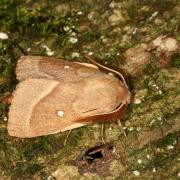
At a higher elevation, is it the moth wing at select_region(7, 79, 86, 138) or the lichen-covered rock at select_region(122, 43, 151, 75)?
the lichen-covered rock at select_region(122, 43, 151, 75)

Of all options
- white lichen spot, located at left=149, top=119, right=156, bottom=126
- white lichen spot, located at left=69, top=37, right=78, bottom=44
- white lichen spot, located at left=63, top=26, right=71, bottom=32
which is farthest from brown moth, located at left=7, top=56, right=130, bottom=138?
white lichen spot, located at left=63, top=26, right=71, bottom=32

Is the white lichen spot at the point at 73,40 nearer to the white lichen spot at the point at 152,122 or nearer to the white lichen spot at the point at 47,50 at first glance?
the white lichen spot at the point at 47,50

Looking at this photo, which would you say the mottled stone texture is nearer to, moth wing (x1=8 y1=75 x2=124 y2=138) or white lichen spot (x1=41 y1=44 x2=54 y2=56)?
white lichen spot (x1=41 y1=44 x2=54 y2=56)

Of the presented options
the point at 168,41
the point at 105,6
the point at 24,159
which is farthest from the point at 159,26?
the point at 24,159

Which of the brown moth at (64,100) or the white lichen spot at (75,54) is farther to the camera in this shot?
the white lichen spot at (75,54)

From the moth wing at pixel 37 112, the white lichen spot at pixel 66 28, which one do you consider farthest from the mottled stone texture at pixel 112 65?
the moth wing at pixel 37 112

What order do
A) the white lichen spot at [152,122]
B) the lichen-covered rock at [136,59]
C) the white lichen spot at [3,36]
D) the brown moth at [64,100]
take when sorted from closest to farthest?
the brown moth at [64,100] → the white lichen spot at [152,122] → the lichen-covered rock at [136,59] → the white lichen spot at [3,36]

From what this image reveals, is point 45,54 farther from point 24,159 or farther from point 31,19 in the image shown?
point 24,159

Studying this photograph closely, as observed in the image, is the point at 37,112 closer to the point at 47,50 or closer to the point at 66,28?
the point at 47,50
